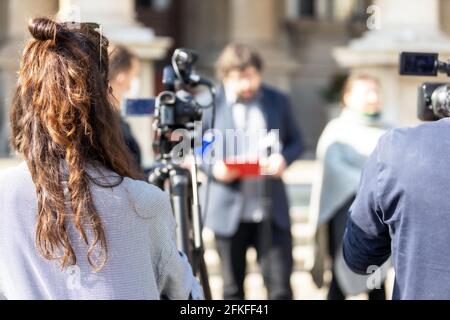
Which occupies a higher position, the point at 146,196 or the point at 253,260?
the point at 146,196

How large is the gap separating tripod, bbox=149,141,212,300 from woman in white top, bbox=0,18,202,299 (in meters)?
1.31

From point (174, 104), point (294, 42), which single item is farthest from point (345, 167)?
point (294, 42)

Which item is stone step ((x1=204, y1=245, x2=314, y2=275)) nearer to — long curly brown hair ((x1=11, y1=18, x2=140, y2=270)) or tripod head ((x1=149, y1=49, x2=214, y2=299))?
tripod head ((x1=149, y1=49, x2=214, y2=299))

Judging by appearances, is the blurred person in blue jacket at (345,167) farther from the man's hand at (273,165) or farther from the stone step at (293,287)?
the stone step at (293,287)

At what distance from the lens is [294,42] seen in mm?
13828

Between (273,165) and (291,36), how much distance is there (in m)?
8.40

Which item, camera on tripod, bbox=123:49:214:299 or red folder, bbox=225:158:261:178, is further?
red folder, bbox=225:158:261:178

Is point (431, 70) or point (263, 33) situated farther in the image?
point (263, 33)

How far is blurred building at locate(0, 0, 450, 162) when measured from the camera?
28.4ft

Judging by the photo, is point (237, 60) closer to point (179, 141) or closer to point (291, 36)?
point (179, 141)

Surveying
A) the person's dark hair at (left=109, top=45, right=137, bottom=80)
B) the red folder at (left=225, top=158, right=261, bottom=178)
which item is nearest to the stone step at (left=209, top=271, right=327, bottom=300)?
the red folder at (left=225, top=158, right=261, bottom=178)

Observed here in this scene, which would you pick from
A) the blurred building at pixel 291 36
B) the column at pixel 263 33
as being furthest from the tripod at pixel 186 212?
the column at pixel 263 33

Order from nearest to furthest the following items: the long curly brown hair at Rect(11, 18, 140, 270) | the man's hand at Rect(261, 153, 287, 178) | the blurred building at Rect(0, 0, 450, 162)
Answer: the long curly brown hair at Rect(11, 18, 140, 270), the man's hand at Rect(261, 153, 287, 178), the blurred building at Rect(0, 0, 450, 162)

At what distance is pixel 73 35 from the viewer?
2.60m
